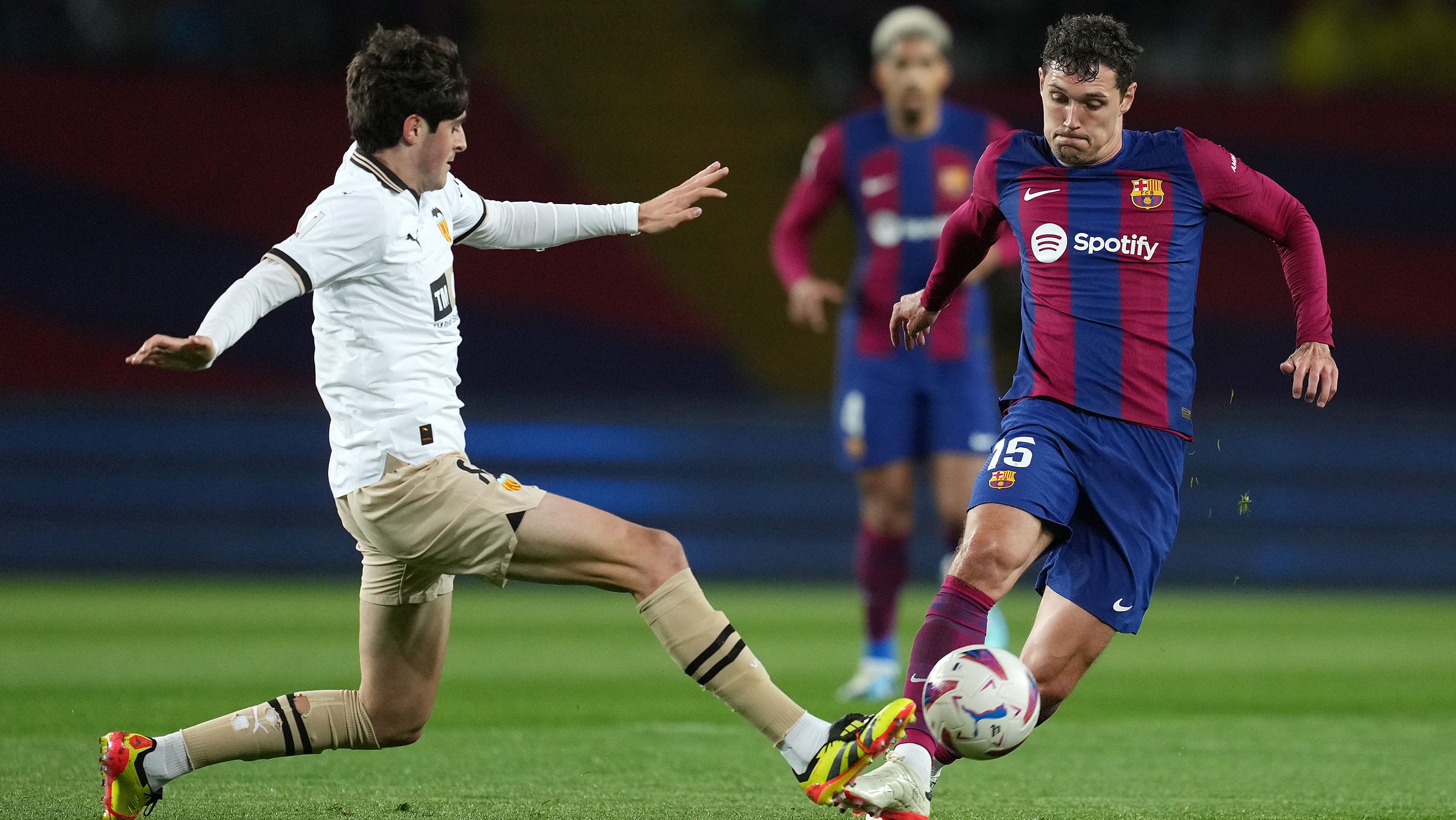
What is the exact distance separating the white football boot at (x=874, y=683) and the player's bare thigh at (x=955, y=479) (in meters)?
0.64

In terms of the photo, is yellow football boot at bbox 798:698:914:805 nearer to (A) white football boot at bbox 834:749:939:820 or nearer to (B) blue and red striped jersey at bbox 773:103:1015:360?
(A) white football boot at bbox 834:749:939:820

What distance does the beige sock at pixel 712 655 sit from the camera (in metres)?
4.05

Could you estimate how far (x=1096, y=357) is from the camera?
13.9ft

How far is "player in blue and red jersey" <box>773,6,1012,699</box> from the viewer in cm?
704

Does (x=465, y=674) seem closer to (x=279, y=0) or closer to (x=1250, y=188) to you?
(x=1250, y=188)

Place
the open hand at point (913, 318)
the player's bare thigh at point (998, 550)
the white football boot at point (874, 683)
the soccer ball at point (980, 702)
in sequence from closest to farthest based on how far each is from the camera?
the soccer ball at point (980, 702) → the player's bare thigh at point (998, 550) → the open hand at point (913, 318) → the white football boot at point (874, 683)

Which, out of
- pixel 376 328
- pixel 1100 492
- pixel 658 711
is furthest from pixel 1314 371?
pixel 658 711

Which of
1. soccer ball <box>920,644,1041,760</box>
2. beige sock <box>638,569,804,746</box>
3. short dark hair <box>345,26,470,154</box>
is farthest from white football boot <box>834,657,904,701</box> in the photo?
short dark hair <box>345,26,470,154</box>

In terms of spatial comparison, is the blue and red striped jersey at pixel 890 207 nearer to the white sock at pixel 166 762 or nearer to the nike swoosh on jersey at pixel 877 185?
the nike swoosh on jersey at pixel 877 185

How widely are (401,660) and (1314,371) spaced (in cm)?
242

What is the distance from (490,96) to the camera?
14219 mm

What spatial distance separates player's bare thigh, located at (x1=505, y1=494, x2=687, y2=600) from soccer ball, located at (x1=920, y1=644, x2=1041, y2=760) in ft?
2.35

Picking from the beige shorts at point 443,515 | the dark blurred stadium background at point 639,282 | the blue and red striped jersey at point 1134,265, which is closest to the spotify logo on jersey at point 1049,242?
the blue and red striped jersey at point 1134,265

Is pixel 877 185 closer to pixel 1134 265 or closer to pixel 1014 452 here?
pixel 1134 265
